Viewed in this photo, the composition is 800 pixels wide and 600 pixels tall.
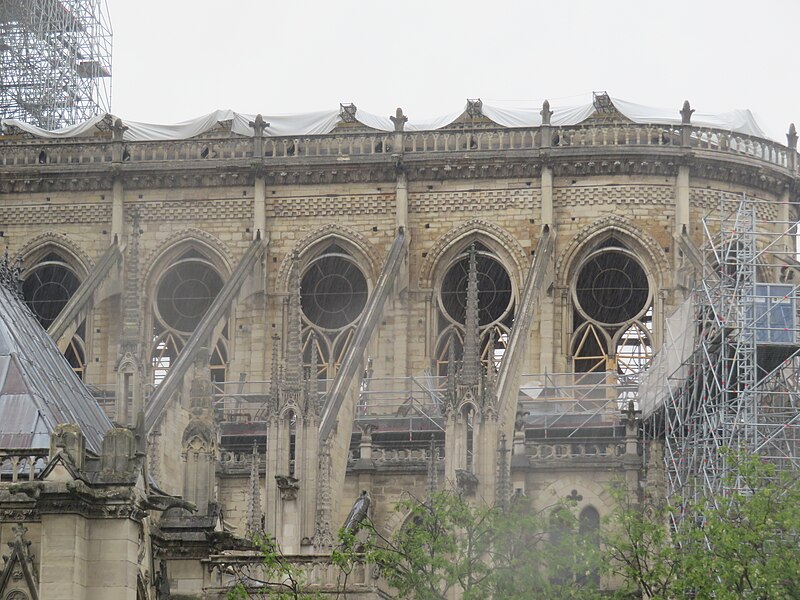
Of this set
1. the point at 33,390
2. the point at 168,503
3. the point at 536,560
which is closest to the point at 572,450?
the point at 536,560

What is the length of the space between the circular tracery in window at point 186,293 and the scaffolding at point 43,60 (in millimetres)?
12059

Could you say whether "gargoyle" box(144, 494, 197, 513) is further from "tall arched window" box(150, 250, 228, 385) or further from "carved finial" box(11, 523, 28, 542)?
"tall arched window" box(150, 250, 228, 385)

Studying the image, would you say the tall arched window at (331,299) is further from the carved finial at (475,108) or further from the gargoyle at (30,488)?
the gargoyle at (30,488)

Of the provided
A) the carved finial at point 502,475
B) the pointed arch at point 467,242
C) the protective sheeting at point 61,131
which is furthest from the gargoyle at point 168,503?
the protective sheeting at point 61,131

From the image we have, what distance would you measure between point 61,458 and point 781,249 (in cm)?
3122

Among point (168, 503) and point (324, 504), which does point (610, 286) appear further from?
point (168, 503)

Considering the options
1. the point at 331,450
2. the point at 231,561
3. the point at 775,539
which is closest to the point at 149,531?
the point at 231,561

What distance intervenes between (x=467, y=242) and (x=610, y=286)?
11.1 ft

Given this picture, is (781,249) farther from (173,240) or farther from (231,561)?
(231,561)

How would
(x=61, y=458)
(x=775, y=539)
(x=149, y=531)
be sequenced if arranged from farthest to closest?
(x=775, y=539) < (x=149, y=531) < (x=61, y=458)

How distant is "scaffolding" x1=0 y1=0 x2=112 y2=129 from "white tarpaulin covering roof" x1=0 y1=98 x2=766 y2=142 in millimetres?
8936

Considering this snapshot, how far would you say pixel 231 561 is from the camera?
109 feet

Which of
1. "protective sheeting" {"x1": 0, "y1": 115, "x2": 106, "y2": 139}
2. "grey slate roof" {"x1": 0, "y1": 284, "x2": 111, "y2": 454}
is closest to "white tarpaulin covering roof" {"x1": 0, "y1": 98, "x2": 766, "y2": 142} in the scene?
"protective sheeting" {"x1": 0, "y1": 115, "x2": 106, "y2": 139}

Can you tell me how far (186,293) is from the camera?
5475 centimetres
